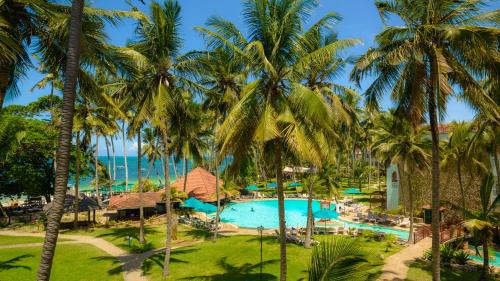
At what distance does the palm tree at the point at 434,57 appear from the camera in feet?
30.4

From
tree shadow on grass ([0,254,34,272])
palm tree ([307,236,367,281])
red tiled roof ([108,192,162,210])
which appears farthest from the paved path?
red tiled roof ([108,192,162,210])

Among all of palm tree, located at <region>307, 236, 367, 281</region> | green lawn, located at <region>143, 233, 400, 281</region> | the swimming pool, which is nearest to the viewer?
palm tree, located at <region>307, 236, 367, 281</region>

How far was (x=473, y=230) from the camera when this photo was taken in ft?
46.6

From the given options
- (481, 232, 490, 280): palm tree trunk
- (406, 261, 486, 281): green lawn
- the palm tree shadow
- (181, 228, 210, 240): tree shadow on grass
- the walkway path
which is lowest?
(181, 228, 210, 240): tree shadow on grass

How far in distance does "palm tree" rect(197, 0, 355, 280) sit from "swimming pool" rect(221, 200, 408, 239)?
22148 millimetres

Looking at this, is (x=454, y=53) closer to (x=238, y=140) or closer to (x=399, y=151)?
(x=238, y=140)

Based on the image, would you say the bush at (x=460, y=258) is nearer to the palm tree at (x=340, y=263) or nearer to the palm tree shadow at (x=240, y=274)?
the palm tree shadow at (x=240, y=274)

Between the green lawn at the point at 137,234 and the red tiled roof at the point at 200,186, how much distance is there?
11.8 m

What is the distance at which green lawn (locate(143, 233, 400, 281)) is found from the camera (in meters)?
15.4

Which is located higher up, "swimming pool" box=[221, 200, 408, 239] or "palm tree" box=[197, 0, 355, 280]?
"palm tree" box=[197, 0, 355, 280]

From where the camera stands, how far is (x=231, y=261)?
17.6 m

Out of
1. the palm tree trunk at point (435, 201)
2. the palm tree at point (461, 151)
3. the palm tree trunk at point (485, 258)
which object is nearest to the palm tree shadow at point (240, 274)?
the palm tree trunk at point (435, 201)

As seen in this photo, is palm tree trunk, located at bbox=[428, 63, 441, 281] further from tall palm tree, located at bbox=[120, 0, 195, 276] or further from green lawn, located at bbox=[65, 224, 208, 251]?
green lawn, located at bbox=[65, 224, 208, 251]

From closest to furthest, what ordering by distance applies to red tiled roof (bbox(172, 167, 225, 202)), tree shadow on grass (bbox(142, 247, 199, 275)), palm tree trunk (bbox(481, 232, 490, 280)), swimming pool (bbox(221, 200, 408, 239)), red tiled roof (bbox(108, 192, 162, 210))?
1. palm tree trunk (bbox(481, 232, 490, 280))
2. tree shadow on grass (bbox(142, 247, 199, 275))
3. red tiled roof (bbox(108, 192, 162, 210))
4. swimming pool (bbox(221, 200, 408, 239))
5. red tiled roof (bbox(172, 167, 225, 202))
